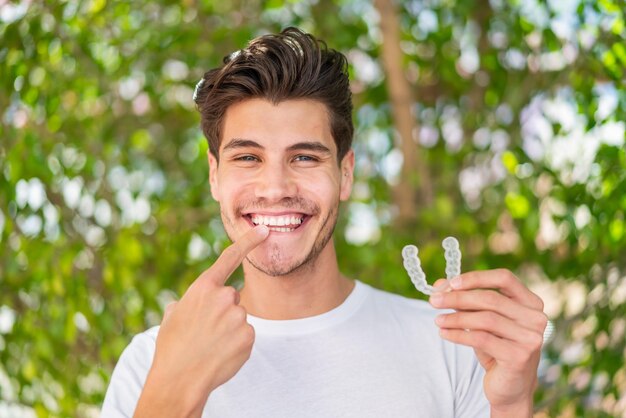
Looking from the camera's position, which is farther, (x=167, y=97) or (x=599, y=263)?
(x=167, y=97)

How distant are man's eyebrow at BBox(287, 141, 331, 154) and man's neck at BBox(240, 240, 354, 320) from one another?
0.71 feet

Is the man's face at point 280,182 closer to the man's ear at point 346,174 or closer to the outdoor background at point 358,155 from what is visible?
the man's ear at point 346,174

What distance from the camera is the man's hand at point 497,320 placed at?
1.34 metres

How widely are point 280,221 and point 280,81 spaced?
0.29 metres

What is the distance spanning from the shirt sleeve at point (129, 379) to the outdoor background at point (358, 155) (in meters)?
0.73

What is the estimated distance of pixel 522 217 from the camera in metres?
2.61

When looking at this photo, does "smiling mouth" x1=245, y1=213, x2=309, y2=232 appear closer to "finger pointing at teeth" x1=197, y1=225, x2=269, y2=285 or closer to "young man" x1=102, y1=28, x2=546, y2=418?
"young man" x1=102, y1=28, x2=546, y2=418

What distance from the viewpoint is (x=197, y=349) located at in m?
1.34

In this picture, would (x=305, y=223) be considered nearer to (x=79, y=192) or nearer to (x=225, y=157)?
(x=225, y=157)

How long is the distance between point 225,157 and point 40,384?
1312 millimetres

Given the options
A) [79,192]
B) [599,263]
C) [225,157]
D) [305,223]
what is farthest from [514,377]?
[79,192]

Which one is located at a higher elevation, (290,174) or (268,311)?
(290,174)

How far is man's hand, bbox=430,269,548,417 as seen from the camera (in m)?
1.34

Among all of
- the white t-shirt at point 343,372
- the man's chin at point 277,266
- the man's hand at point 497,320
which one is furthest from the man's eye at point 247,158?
the man's hand at point 497,320
